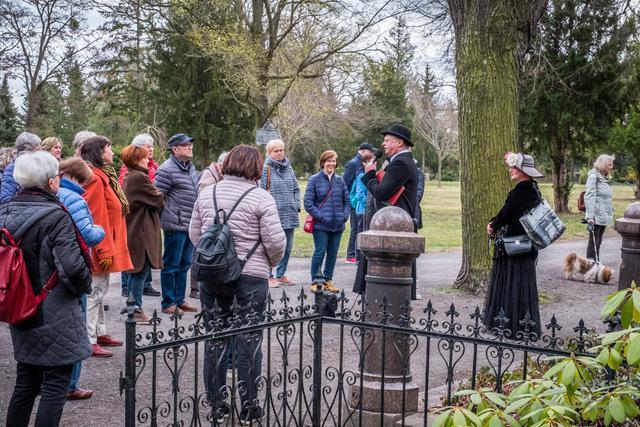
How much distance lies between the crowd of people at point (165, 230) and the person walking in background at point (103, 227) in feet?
0.03

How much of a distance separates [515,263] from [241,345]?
12.7 ft

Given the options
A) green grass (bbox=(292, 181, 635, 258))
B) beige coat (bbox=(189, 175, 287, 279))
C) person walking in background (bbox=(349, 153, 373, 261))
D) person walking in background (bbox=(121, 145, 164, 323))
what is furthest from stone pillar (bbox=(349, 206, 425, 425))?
green grass (bbox=(292, 181, 635, 258))

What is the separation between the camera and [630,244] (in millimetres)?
9367

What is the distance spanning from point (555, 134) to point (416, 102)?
93.4 feet

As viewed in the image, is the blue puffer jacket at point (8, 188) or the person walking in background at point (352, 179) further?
the person walking in background at point (352, 179)

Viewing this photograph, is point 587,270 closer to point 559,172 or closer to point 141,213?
point 141,213

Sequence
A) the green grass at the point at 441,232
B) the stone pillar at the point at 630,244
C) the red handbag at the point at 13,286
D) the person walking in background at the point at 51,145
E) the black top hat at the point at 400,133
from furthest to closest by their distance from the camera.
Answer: the green grass at the point at 441,232 → the stone pillar at the point at 630,244 → the person walking in background at the point at 51,145 → the black top hat at the point at 400,133 → the red handbag at the point at 13,286

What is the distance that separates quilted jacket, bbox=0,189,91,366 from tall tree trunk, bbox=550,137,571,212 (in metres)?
26.7

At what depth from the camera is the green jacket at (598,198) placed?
1250cm

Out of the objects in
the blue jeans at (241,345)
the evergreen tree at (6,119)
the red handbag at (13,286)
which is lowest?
the blue jeans at (241,345)

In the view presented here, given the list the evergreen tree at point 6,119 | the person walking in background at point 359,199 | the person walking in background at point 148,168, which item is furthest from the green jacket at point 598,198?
the evergreen tree at point 6,119

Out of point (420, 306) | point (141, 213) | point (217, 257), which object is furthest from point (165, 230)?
point (217, 257)

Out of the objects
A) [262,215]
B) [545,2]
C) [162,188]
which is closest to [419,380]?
[262,215]

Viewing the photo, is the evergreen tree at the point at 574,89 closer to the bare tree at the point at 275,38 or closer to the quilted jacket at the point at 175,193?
the bare tree at the point at 275,38
